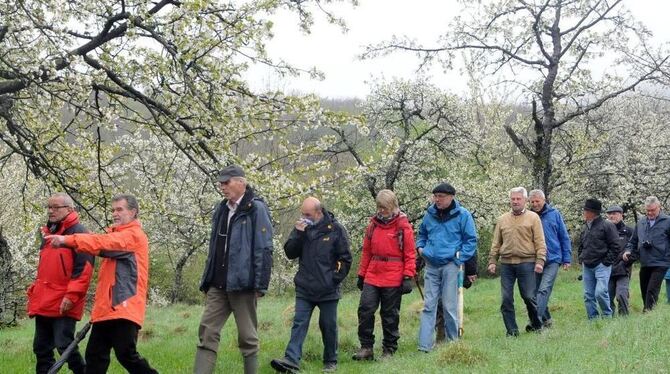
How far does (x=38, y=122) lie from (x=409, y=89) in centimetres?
1633

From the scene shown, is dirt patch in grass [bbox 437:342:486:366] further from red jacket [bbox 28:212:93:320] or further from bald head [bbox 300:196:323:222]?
red jacket [bbox 28:212:93:320]

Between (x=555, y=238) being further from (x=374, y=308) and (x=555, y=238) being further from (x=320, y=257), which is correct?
(x=320, y=257)

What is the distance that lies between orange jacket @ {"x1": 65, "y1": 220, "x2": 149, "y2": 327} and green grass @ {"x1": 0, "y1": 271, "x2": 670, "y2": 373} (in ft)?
7.42

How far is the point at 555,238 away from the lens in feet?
33.4

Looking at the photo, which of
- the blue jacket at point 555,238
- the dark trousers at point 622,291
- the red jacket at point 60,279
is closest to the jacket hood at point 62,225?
the red jacket at point 60,279

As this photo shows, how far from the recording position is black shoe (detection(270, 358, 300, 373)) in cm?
787

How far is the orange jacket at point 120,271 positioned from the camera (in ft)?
19.9

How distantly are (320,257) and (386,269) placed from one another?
0.94 meters

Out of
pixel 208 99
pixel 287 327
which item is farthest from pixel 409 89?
pixel 208 99

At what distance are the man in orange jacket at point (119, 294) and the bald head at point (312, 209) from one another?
2340 mm

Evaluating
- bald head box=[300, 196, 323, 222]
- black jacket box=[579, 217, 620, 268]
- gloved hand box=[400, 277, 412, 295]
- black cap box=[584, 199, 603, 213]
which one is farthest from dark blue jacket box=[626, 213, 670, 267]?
bald head box=[300, 196, 323, 222]

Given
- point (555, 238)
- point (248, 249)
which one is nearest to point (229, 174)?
point (248, 249)

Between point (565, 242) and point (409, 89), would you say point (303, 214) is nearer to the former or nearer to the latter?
point (565, 242)

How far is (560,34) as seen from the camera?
A: 727 inches
